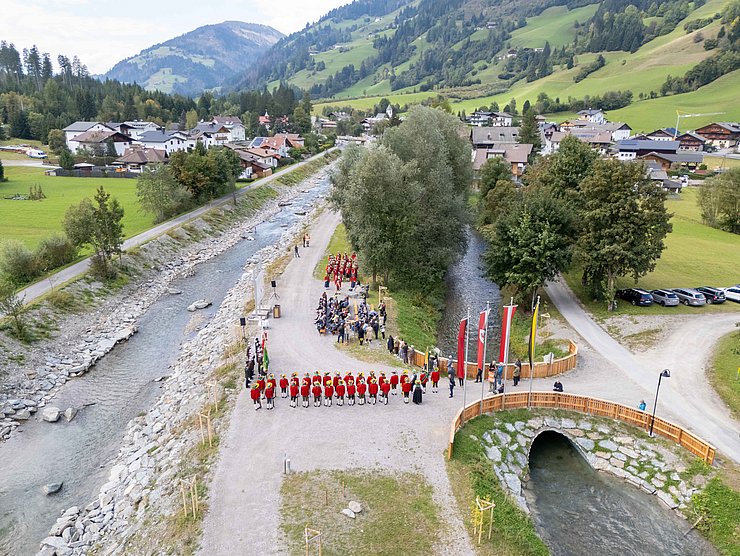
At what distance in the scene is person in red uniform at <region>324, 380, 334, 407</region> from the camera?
23.3m

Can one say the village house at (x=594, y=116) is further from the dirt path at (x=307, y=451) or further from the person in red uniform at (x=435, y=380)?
the dirt path at (x=307, y=451)

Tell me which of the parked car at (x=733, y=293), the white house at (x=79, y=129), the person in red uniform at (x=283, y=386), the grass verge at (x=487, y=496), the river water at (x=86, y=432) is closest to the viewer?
the grass verge at (x=487, y=496)

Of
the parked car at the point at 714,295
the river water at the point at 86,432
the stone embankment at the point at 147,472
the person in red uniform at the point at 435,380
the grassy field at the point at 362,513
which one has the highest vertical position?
the person in red uniform at the point at 435,380

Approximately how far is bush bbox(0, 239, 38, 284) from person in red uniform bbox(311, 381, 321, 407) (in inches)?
1158

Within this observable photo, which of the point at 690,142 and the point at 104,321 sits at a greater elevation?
the point at 690,142

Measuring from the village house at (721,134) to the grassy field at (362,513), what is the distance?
474 feet

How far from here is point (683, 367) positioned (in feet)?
95.2

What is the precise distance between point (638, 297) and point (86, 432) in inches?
1480

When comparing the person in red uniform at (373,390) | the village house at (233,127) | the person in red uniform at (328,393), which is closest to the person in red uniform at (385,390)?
the person in red uniform at (373,390)

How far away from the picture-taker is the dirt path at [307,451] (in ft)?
53.9

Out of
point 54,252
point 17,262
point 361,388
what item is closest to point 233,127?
point 54,252

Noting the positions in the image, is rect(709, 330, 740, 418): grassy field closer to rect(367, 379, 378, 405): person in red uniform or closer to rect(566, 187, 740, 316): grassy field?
rect(566, 187, 740, 316): grassy field

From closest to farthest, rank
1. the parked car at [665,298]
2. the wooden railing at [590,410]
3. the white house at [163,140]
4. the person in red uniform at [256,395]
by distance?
the wooden railing at [590,410] → the person in red uniform at [256,395] → the parked car at [665,298] → the white house at [163,140]

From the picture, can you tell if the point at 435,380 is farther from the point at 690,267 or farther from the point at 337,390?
the point at 690,267
